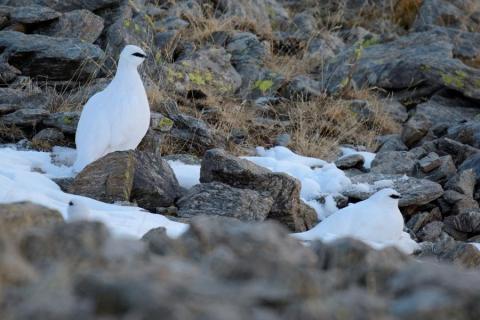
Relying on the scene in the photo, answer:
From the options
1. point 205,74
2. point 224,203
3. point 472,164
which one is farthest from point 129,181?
point 205,74

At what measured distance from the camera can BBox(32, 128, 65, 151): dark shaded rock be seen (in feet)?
24.0

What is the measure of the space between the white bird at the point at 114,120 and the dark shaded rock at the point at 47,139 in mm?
708

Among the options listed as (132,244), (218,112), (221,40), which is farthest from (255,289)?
(221,40)

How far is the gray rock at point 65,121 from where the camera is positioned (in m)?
7.45

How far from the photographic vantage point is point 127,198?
19.6 ft

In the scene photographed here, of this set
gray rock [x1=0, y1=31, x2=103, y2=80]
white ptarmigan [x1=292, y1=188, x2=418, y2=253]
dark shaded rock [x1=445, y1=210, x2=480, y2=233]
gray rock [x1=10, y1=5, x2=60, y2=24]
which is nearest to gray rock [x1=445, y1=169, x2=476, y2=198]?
dark shaded rock [x1=445, y1=210, x2=480, y2=233]

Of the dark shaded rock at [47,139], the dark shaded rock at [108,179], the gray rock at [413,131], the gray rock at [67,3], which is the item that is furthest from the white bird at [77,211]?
the gray rock at [67,3]

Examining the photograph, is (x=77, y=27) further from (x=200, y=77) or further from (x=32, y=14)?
(x=200, y=77)

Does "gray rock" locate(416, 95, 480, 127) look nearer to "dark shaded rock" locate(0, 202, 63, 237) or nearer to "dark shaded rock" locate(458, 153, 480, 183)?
"dark shaded rock" locate(458, 153, 480, 183)

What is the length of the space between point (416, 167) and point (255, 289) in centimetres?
599

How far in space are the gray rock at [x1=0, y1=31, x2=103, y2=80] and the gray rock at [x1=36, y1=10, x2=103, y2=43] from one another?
596 mm

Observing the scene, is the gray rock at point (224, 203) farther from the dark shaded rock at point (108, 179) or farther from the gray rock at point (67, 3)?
the gray rock at point (67, 3)

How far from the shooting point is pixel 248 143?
8.45m

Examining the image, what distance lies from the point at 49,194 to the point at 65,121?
1.95m
